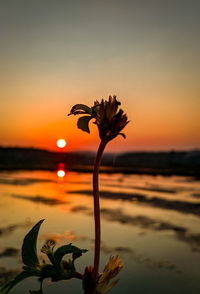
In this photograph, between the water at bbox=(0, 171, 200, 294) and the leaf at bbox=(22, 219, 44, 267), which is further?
the water at bbox=(0, 171, 200, 294)

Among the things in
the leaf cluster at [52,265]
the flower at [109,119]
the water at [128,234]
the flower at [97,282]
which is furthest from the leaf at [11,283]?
the water at [128,234]

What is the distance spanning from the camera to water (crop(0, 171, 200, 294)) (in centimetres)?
326

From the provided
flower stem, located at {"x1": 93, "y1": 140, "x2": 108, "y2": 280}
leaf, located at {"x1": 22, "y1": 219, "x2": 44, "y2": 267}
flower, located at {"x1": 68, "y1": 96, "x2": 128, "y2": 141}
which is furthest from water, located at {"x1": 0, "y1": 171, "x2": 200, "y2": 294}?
flower, located at {"x1": 68, "y1": 96, "x2": 128, "y2": 141}

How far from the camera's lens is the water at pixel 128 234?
10.7 ft

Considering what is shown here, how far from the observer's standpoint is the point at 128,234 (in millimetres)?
5207

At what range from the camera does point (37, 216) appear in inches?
258

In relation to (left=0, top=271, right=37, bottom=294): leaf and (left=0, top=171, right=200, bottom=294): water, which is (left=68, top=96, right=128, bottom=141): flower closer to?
(left=0, top=271, right=37, bottom=294): leaf

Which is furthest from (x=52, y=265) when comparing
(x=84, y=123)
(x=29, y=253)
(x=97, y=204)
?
(x=84, y=123)

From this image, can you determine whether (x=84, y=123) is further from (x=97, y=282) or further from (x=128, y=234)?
(x=128, y=234)

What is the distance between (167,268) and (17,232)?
248cm

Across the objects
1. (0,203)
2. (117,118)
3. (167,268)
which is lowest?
(167,268)

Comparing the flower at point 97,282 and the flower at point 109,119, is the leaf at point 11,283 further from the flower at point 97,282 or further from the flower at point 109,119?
the flower at point 109,119

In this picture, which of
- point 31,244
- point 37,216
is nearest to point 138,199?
point 37,216

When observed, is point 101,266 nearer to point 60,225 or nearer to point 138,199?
point 60,225
